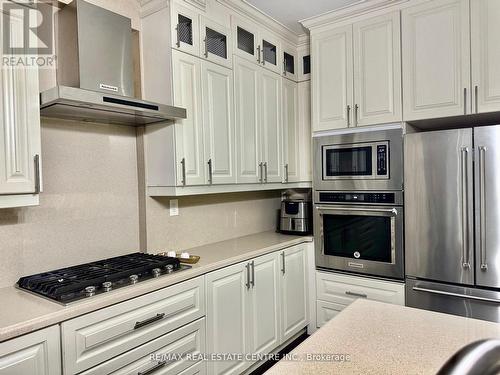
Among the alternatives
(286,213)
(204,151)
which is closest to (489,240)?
(286,213)

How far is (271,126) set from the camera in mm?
2885

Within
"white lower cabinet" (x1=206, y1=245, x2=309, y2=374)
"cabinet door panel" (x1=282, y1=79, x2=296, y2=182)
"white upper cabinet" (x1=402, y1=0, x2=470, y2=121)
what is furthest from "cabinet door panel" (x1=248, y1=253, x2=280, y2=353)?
"white upper cabinet" (x1=402, y1=0, x2=470, y2=121)

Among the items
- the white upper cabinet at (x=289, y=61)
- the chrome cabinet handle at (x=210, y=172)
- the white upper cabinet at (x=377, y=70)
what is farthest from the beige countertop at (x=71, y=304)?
the white upper cabinet at (x=289, y=61)

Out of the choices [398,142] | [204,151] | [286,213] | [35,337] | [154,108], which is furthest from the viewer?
[286,213]

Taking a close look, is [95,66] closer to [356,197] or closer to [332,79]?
[332,79]

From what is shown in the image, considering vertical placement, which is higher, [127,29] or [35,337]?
[127,29]

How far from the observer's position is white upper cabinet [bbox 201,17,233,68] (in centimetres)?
226

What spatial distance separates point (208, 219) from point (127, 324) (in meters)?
1.23

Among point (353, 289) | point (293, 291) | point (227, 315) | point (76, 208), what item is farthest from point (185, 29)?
point (353, 289)

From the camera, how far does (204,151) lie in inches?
89.4

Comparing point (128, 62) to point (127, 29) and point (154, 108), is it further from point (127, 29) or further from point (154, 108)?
point (154, 108)

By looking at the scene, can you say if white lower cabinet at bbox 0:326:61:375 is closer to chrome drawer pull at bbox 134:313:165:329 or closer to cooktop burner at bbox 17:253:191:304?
cooktop burner at bbox 17:253:191:304

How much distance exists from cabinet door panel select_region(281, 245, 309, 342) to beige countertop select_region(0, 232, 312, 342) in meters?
0.41

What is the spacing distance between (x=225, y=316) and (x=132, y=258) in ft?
2.20
